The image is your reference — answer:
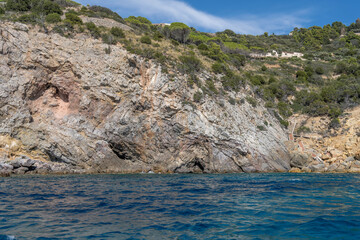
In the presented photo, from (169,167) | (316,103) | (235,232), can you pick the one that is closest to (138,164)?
(169,167)

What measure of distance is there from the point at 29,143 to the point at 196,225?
806 inches

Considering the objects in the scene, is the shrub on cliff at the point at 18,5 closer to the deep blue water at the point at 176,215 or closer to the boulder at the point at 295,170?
the deep blue water at the point at 176,215

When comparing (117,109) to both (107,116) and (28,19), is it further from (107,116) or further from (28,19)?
(28,19)

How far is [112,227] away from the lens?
6.96m

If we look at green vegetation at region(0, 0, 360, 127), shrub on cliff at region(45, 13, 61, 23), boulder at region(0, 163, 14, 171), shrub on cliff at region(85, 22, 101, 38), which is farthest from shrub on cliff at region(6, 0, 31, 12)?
boulder at region(0, 163, 14, 171)

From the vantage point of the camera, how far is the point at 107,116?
1034 inches

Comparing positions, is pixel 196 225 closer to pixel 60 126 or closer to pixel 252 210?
pixel 252 210

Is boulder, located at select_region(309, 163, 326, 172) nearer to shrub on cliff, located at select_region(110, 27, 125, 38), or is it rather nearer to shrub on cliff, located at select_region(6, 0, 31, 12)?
shrub on cliff, located at select_region(110, 27, 125, 38)

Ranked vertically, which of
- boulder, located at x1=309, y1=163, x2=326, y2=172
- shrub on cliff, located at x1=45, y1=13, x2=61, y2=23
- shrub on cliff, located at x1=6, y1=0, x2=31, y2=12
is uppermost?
shrub on cliff, located at x1=6, y1=0, x2=31, y2=12

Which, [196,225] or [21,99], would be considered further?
[21,99]

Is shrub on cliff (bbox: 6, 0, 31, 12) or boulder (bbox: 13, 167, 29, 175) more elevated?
shrub on cliff (bbox: 6, 0, 31, 12)

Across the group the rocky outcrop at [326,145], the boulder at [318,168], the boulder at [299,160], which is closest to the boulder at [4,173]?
the rocky outcrop at [326,145]

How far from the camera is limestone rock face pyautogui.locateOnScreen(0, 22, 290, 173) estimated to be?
23.9 meters

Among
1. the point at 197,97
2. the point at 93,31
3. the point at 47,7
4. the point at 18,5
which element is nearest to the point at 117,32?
the point at 93,31
